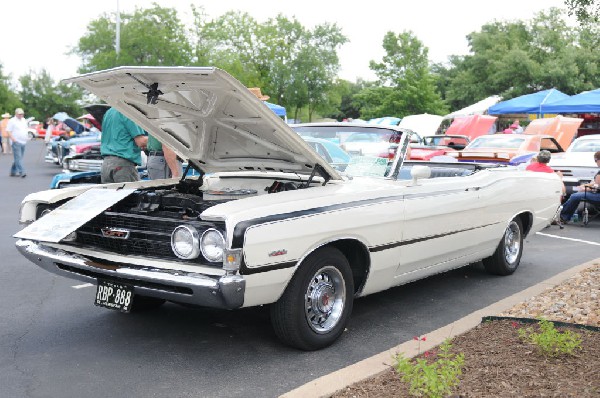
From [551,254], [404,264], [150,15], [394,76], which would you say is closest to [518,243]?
[551,254]

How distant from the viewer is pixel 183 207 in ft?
15.6

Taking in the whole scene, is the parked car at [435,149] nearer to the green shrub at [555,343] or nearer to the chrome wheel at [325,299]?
the chrome wheel at [325,299]

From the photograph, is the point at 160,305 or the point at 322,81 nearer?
the point at 160,305

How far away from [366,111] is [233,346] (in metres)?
43.5

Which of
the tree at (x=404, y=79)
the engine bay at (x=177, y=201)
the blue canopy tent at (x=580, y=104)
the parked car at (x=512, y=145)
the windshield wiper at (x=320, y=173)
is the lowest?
the engine bay at (x=177, y=201)

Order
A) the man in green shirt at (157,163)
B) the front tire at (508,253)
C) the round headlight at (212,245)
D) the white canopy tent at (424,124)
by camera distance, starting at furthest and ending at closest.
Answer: the white canopy tent at (424,124), the man in green shirt at (157,163), the front tire at (508,253), the round headlight at (212,245)

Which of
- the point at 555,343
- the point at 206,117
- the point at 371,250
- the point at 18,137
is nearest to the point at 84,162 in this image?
the point at 18,137

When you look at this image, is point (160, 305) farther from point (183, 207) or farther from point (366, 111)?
point (366, 111)

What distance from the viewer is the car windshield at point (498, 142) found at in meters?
15.6

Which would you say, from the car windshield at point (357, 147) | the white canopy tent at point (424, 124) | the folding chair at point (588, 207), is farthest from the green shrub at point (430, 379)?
the white canopy tent at point (424, 124)

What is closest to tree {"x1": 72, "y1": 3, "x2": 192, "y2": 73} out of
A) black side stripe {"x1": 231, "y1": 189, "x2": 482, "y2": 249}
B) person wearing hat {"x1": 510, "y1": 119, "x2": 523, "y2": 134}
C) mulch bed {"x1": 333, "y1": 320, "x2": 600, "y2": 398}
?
person wearing hat {"x1": 510, "y1": 119, "x2": 523, "y2": 134}

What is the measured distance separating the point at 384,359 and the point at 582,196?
325 inches

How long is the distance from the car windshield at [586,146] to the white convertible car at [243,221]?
931 centimetres

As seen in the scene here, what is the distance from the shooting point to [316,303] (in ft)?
14.6
